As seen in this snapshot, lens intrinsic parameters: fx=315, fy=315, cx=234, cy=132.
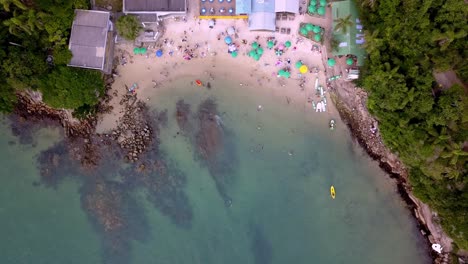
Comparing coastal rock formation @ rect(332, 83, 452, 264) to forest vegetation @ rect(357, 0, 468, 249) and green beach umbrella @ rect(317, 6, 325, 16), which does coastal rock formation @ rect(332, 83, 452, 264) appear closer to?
forest vegetation @ rect(357, 0, 468, 249)

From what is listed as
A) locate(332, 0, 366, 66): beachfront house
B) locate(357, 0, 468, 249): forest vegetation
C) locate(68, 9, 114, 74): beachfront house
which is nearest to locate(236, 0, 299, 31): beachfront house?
locate(332, 0, 366, 66): beachfront house

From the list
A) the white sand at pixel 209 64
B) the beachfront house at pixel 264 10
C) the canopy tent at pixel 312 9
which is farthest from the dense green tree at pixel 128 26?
the canopy tent at pixel 312 9

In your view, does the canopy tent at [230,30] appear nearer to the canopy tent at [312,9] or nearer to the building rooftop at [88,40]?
the canopy tent at [312,9]

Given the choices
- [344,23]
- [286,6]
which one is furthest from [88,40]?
[344,23]

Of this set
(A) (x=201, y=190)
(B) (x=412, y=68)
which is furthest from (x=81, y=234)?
(B) (x=412, y=68)

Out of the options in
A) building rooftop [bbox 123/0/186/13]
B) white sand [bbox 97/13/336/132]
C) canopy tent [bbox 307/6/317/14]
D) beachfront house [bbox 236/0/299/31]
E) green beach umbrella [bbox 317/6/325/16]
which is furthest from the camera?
white sand [bbox 97/13/336/132]

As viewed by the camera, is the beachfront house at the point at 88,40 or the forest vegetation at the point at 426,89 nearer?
the forest vegetation at the point at 426,89
